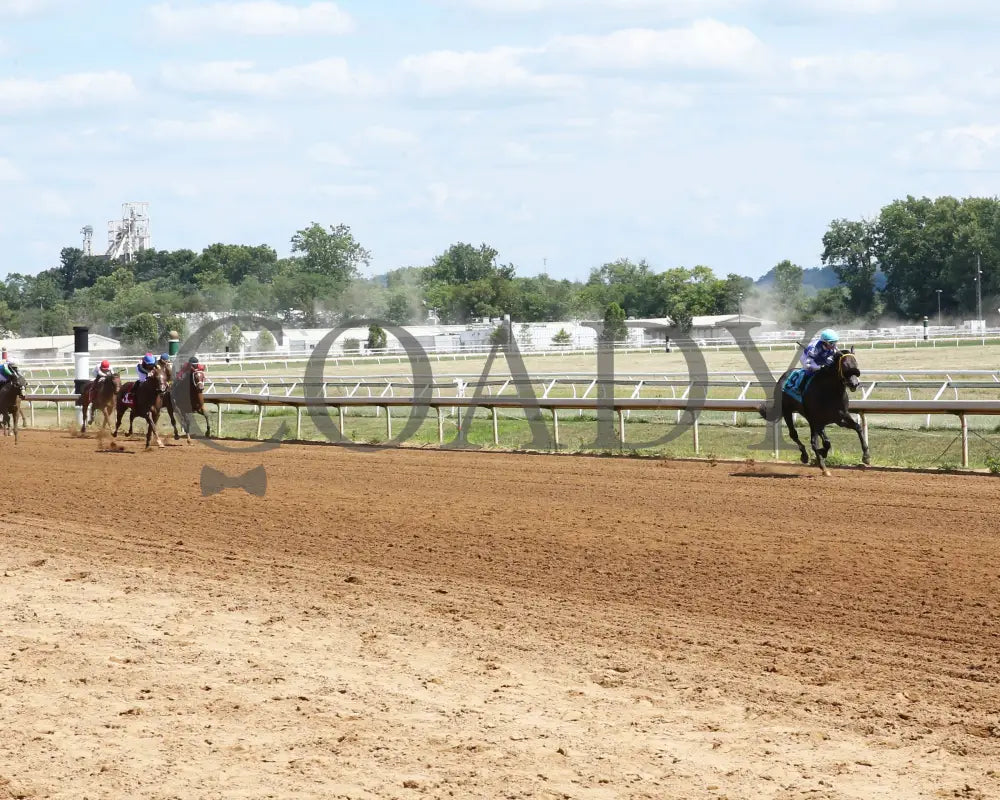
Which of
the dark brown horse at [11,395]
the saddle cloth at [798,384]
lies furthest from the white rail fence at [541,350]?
the saddle cloth at [798,384]

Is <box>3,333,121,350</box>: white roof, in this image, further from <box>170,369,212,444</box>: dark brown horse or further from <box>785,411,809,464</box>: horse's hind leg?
<box>785,411,809,464</box>: horse's hind leg

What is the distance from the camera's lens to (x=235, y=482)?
14.9 m

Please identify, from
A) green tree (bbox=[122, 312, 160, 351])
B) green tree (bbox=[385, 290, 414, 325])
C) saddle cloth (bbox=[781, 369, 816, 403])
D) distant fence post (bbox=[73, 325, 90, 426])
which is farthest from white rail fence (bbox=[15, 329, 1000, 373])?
green tree (bbox=[385, 290, 414, 325])

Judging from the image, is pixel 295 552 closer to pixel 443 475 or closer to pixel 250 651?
pixel 250 651

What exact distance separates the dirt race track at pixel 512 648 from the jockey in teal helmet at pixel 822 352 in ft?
7.23

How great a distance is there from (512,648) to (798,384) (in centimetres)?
877

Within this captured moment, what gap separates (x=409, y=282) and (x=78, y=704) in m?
119

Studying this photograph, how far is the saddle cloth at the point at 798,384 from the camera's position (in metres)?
14.6

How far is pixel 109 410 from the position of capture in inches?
849

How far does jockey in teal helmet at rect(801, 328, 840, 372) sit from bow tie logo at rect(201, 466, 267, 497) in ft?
21.1

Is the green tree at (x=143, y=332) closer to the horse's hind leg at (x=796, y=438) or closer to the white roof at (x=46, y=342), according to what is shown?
the white roof at (x=46, y=342)

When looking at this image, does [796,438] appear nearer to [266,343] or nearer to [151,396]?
[151,396]

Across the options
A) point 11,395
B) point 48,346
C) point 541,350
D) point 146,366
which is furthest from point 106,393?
point 48,346

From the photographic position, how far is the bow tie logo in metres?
14.0
